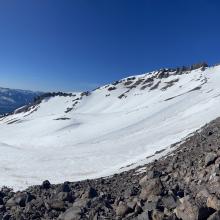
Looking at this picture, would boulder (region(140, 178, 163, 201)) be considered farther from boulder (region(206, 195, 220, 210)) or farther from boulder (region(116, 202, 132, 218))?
boulder (region(206, 195, 220, 210))

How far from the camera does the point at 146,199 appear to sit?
19125 millimetres

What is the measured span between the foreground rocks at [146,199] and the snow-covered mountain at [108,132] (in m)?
10.2

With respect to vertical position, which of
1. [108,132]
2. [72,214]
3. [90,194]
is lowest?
[72,214]

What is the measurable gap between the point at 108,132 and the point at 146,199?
161 ft

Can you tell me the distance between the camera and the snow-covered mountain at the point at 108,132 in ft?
132

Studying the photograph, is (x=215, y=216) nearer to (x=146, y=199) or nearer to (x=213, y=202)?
(x=213, y=202)

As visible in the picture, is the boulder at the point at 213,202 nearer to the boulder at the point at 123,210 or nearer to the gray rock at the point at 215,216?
the gray rock at the point at 215,216

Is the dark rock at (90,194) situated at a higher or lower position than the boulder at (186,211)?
higher

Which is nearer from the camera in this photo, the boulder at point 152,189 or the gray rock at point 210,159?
the boulder at point 152,189

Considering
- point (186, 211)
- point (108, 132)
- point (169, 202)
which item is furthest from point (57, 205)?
point (108, 132)

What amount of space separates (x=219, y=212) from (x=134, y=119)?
6250cm

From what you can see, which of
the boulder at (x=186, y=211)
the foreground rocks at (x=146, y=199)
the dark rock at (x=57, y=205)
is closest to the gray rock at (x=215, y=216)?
the foreground rocks at (x=146, y=199)

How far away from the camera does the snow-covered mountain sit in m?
40.1

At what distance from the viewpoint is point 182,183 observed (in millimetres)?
20953
